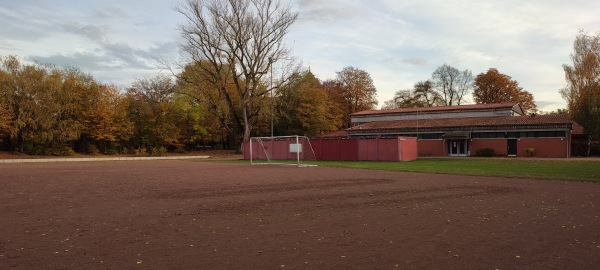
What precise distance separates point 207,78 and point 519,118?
37.3 meters

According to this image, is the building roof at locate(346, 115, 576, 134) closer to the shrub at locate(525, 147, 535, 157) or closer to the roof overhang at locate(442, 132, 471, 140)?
the roof overhang at locate(442, 132, 471, 140)

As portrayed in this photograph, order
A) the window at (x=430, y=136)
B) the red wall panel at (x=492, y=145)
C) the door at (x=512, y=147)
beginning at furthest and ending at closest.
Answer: the window at (x=430, y=136)
the red wall panel at (x=492, y=145)
the door at (x=512, y=147)

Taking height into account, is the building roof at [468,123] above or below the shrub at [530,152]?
above

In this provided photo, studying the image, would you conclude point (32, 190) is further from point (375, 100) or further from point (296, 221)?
point (375, 100)

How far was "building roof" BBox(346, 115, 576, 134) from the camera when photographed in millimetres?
46844

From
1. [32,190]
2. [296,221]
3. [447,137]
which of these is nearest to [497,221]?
[296,221]

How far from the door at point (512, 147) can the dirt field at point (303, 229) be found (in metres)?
35.5

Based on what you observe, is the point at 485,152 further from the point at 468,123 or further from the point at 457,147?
the point at 468,123

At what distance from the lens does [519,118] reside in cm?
5116

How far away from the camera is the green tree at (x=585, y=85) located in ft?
129

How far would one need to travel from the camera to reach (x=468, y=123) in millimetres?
52406

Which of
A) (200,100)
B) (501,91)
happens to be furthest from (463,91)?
(200,100)

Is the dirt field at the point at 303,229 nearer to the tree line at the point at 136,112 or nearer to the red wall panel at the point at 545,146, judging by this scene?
the red wall panel at the point at 545,146

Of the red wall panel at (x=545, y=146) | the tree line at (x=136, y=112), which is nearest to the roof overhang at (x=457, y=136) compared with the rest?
the red wall panel at (x=545, y=146)
